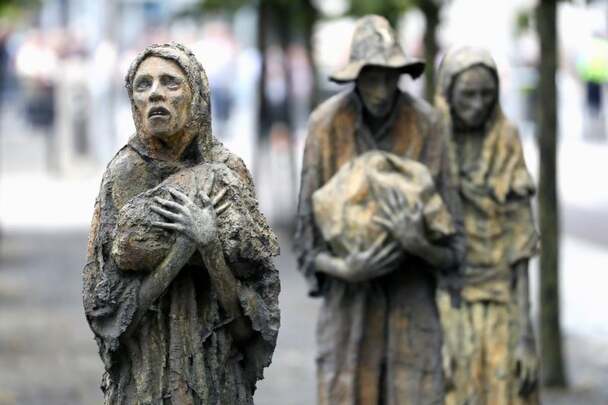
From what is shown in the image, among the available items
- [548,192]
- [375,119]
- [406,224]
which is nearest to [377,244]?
[406,224]

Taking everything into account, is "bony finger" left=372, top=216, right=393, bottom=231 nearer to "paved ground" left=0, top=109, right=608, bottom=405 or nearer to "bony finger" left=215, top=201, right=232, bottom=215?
"bony finger" left=215, top=201, right=232, bottom=215

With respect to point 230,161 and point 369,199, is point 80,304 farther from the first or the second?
point 230,161

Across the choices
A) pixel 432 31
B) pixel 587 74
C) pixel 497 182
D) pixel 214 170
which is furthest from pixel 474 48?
pixel 587 74

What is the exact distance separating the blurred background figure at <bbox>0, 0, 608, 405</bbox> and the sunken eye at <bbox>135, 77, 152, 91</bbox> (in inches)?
272

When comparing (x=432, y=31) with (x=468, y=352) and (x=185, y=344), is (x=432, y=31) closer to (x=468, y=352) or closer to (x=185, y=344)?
(x=468, y=352)

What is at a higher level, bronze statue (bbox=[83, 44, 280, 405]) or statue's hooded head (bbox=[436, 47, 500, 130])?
statue's hooded head (bbox=[436, 47, 500, 130])

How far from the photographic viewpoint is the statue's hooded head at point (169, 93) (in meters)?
6.94

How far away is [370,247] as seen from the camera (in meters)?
9.62

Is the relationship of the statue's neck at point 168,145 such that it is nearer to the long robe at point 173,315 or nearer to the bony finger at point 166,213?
the long robe at point 173,315

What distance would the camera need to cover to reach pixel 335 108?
998 centimetres

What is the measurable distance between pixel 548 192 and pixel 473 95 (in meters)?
3.91

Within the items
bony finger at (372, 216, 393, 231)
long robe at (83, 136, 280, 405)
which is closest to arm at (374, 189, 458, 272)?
bony finger at (372, 216, 393, 231)

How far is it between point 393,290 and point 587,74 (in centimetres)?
3278

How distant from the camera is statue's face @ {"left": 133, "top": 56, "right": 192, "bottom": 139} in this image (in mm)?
6930
